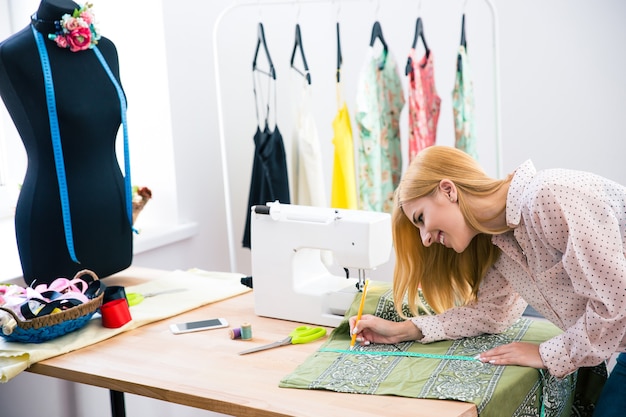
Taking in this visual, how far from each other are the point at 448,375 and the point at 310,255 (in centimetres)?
68

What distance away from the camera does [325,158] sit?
13.7 ft

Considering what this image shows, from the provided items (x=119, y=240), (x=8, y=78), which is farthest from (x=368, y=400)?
(x=8, y=78)

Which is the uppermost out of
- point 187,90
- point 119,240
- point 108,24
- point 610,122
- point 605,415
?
point 108,24

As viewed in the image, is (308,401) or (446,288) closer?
(308,401)

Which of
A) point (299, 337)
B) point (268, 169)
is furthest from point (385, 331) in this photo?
point (268, 169)

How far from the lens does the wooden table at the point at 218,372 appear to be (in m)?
1.67

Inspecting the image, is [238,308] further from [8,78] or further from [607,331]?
[607,331]

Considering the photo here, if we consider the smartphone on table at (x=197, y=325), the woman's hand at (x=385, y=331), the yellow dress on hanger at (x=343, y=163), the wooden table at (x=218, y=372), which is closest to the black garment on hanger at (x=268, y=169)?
the yellow dress on hanger at (x=343, y=163)

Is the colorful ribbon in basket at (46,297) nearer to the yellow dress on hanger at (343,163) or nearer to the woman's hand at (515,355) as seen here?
the woman's hand at (515,355)

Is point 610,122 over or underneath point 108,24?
underneath

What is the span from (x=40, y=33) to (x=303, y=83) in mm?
1213

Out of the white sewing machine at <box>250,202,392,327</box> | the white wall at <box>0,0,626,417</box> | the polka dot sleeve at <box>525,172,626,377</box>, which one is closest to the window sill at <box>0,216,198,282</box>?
the white wall at <box>0,0,626,417</box>

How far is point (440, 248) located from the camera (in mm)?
2080

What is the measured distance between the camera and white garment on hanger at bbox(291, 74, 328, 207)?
335cm
